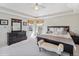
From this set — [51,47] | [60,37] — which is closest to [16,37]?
[51,47]

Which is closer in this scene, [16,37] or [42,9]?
[42,9]

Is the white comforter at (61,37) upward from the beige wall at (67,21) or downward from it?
downward

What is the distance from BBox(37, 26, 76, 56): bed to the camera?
50.9 inches

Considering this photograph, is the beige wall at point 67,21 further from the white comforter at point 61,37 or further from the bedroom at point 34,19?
the white comforter at point 61,37

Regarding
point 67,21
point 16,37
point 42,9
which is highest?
point 42,9

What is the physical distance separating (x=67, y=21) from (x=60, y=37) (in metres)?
0.28

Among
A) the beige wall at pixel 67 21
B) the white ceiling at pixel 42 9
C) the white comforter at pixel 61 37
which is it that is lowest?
the white comforter at pixel 61 37

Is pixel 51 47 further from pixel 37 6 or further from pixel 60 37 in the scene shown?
pixel 37 6

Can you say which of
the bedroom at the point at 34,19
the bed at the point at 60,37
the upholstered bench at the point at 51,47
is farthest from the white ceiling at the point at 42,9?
the upholstered bench at the point at 51,47

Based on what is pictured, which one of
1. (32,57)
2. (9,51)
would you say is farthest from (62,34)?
(9,51)

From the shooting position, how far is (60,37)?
4.44ft

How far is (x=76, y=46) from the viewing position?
129cm

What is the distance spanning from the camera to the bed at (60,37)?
A: 4.24ft

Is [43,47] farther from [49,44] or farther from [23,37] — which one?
[23,37]
